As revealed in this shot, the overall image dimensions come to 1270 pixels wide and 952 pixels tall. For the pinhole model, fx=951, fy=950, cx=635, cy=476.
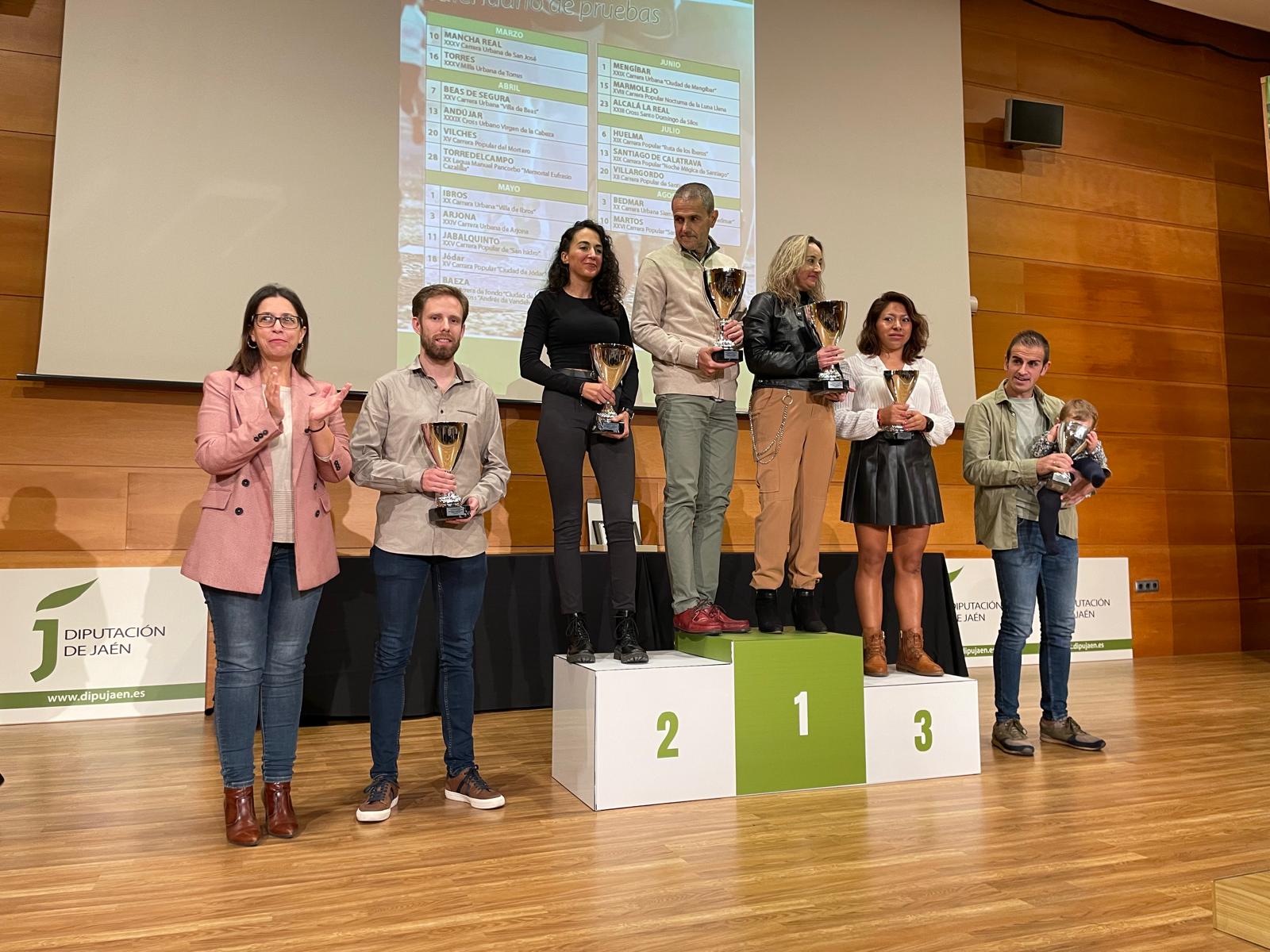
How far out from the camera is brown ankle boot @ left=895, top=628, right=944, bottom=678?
3279mm

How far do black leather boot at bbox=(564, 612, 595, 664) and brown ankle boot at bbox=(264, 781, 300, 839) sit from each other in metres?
0.88

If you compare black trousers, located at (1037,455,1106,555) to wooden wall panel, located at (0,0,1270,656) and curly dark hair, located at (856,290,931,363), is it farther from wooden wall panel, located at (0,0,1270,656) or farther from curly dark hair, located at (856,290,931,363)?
wooden wall panel, located at (0,0,1270,656)

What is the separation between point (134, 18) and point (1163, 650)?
276 inches

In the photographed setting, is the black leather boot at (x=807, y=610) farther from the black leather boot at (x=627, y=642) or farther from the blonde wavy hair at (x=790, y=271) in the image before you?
the blonde wavy hair at (x=790, y=271)

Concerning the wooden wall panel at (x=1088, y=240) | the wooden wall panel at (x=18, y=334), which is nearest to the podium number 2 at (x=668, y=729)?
the wooden wall panel at (x=18, y=334)

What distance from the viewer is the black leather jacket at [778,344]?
121 inches

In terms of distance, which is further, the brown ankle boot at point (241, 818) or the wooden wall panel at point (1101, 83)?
the wooden wall panel at point (1101, 83)

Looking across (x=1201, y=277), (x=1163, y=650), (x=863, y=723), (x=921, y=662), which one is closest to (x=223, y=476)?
(x=863, y=723)

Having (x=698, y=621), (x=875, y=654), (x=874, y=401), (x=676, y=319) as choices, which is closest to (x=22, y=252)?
(x=676, y=319)

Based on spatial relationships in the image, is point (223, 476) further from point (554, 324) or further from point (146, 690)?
point (146, 690)

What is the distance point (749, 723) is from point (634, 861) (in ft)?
2.38

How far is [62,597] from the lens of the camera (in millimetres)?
4027

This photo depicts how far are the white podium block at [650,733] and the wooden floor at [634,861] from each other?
0.21 ft

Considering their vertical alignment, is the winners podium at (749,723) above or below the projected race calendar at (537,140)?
below
